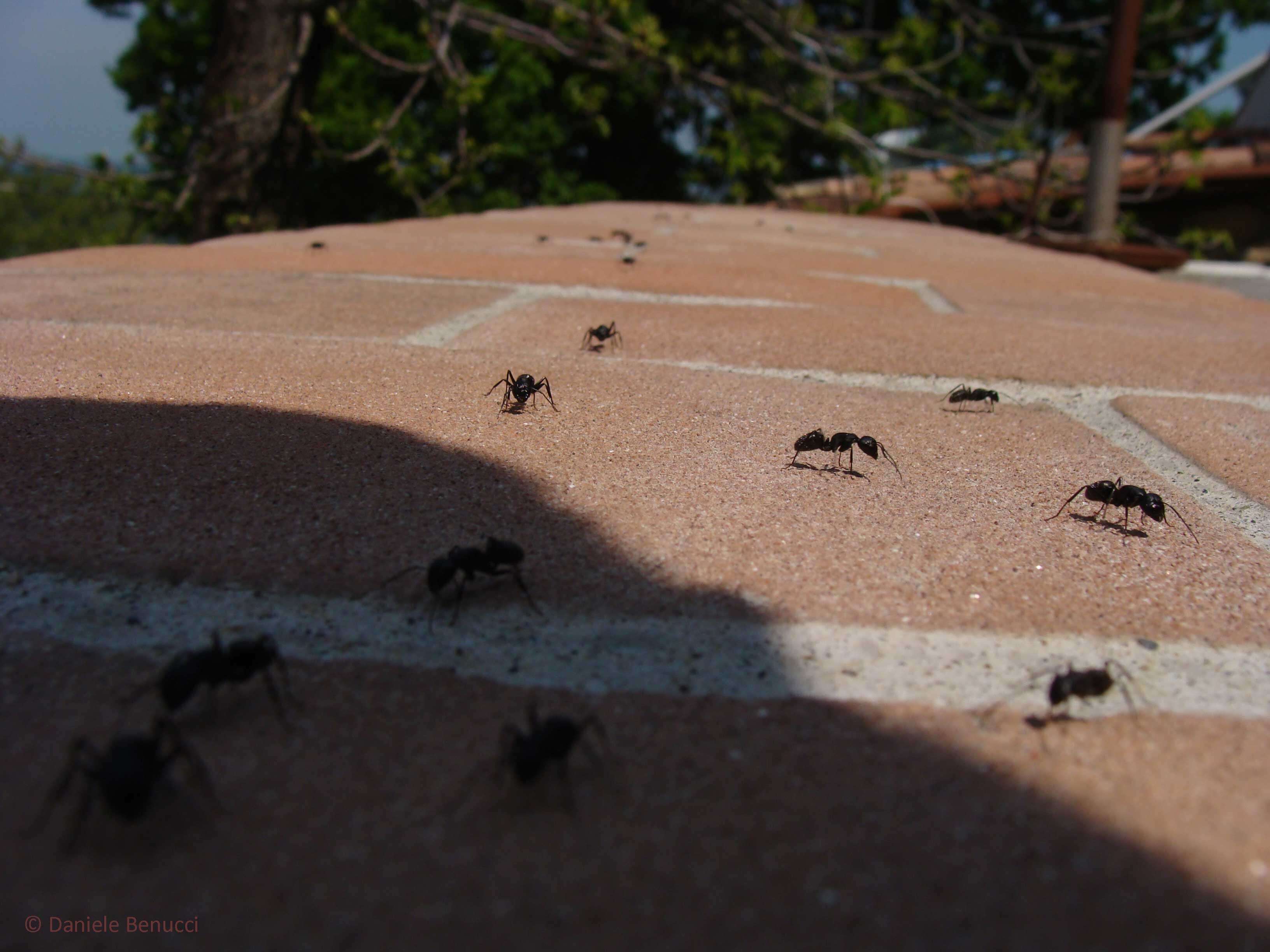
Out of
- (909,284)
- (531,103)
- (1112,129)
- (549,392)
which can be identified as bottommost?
(909,284)

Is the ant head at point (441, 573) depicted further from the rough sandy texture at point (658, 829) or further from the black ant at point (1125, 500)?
the black ant at point (1125, 500)

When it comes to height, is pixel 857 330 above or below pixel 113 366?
below

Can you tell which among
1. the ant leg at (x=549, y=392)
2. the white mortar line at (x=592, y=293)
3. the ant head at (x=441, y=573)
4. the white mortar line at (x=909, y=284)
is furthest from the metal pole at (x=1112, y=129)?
the ant head at (x=441, y=573)

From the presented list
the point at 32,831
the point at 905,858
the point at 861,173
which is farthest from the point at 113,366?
the point at 861,173

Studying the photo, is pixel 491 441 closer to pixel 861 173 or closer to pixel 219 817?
pixel 219 817

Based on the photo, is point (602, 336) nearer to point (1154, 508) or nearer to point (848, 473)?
point (848, 473)

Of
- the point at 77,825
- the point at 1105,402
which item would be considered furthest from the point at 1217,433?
the point at 77,825

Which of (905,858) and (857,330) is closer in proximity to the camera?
(905,858)
